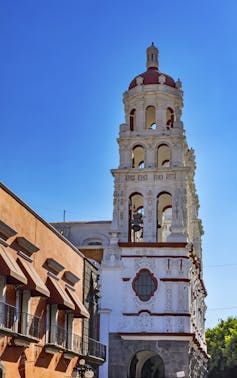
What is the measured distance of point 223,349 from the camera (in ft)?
237

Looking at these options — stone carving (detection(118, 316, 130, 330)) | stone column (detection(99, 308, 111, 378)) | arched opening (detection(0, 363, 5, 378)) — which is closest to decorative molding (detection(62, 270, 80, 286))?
arched opening (detection(0, 363, 5, 378))

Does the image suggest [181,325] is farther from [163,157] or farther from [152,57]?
[152,57]

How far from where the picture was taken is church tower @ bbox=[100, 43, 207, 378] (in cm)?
4222

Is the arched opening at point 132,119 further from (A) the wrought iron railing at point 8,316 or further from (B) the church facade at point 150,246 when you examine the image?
(A) the wrought iron railing at point 8,316

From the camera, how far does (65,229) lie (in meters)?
49.3

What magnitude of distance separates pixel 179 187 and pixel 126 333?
31.6 feet

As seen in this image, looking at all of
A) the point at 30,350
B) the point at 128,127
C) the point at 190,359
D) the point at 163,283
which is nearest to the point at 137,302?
the point at 163,283

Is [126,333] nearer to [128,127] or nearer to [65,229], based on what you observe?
[65,229]

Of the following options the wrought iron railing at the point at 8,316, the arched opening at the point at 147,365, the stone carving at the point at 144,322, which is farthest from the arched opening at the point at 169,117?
the wrought iron railing at the point at 8,316

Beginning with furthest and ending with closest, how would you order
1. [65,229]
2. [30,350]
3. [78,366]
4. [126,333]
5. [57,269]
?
[65,229]
[126,333]
[78,366]
[57,269]
[30,350]

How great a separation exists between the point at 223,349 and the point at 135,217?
31.9 m

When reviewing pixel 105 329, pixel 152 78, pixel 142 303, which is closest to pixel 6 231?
pixel 105 329

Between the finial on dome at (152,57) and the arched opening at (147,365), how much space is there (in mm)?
18944

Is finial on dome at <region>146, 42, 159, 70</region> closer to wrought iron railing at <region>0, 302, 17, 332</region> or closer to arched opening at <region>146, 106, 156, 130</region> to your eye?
arched opening at <region>146, 106, 156, 130</region>
